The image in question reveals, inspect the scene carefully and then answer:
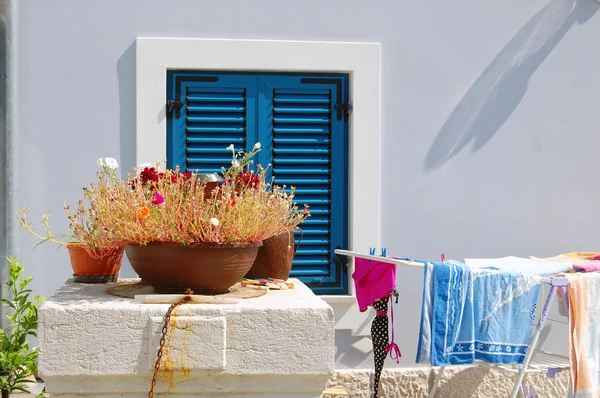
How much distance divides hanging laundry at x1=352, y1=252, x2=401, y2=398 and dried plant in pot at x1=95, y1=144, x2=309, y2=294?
6.06 feet

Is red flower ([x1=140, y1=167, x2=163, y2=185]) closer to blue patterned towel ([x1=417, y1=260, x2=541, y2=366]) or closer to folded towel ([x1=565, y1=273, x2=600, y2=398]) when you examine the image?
blue patterned towel ([x1=417, y1=260, x2=541, y2=366])

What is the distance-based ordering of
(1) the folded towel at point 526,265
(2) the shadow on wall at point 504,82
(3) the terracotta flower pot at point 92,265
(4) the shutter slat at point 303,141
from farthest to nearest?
(2) the shadow on wall at point 504,82 → (4) the shutter slat at point 303,141 → (1) the folded towel at point 526,265 → (3) the terracotta flower pot at point 92,265

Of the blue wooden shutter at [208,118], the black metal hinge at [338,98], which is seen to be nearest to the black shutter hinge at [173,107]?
the blue wooden shutter at [208,118]

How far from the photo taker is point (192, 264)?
9.00 feet

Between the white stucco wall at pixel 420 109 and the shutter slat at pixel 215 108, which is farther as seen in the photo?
the shutter slat at pixel 215 108

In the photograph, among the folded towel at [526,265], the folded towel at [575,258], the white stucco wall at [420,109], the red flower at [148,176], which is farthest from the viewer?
the white stucco wall at [420,109]

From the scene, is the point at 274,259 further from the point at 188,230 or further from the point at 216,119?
the point at 216,119

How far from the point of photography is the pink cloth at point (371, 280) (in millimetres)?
4605

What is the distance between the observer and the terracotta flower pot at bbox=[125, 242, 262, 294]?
273 centimetres

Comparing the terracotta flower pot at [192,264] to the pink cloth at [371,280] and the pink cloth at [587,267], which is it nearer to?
the pink cloth at [371,280]

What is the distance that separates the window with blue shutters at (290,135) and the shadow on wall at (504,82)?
67 centimetres

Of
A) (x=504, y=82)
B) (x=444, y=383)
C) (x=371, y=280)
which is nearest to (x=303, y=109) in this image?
(x=371, y=280)

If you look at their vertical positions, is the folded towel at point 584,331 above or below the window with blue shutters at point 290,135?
below

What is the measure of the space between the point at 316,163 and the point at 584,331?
1.90m
